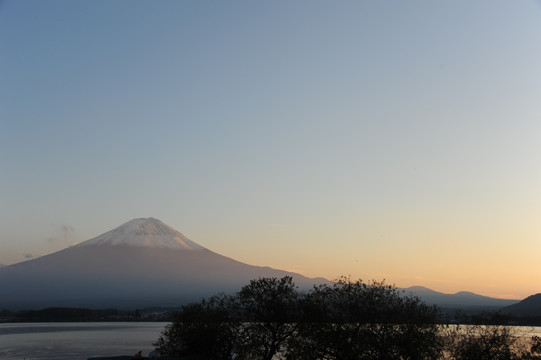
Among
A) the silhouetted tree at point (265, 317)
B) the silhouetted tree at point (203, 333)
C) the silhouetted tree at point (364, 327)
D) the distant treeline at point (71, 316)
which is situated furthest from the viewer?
the distant treeline at point (71, 316)

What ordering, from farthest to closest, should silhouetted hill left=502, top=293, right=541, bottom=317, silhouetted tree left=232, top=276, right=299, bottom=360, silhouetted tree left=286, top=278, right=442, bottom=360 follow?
silhouetted hill left=502, top=293, right=541, bottom=317, silhouetted tree left=232, top=276, right=299, bottom=360, silhouetted tree left=286, top=278, right=442, bottom=360

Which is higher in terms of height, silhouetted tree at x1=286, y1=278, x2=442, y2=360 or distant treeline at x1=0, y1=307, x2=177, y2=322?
silhouetted tree at x1=286, y1=278, x2=442, y2=360

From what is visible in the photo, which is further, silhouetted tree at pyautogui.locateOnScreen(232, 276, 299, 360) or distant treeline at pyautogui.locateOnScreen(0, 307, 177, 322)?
distant treeline at pyautogui.locateOnScreen(0, 307, 177, 322)

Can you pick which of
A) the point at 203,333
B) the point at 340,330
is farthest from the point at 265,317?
the point at 203,333

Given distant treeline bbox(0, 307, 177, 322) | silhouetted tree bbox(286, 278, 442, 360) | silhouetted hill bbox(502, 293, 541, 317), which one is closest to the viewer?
silhouetted tree bbox(286, 278, 442, 360)

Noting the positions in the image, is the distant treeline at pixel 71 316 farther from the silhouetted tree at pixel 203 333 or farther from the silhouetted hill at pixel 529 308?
the silhouetted tree at pixel 203 333

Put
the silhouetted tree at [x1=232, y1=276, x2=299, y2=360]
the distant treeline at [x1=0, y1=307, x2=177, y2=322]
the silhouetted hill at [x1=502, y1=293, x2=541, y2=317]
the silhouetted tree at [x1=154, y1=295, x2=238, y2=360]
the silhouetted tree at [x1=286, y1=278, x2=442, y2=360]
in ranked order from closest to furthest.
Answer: the silhouetted tree at [x1=286, y1=278, x2=442, y2=360] < the silhouetted tree at [x1=232, y1=276, x2=299, y2=360] < the silhouetted tree at [x1=154, y1=295, x2=238, y2=360] < the silhouetted hill at [x1=502, y1=293, x2=541, y2=317] < the distant treeline at [x1=0, y1=307, x2=177, y2=322]

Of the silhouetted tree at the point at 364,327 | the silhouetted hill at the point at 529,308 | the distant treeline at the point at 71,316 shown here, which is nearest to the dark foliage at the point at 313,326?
the silhouetted tree at the point at 364,327

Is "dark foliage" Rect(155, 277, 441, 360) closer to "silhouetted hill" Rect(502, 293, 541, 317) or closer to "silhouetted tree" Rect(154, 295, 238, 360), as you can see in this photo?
"silhouetted tree" Rect(154, 295, 238, 360)

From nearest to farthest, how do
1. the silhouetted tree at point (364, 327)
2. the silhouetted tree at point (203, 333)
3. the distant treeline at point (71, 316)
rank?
the silhouetted tree at point (364, 327) < the silhouetted tree at point (203, 333) < the distant treeline at point (71, 316)

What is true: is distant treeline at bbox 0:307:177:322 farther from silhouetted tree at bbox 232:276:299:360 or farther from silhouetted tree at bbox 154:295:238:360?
silhouetted tree at bbox 232:276:299:360

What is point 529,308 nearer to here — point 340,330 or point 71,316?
point 340,330

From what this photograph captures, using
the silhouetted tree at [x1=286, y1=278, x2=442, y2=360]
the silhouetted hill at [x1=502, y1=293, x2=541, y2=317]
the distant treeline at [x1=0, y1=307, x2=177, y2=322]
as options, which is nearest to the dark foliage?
the silhouetted tree at [x1=286, y1=278, x2=442, y2=360]

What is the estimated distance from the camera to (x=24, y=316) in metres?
164
